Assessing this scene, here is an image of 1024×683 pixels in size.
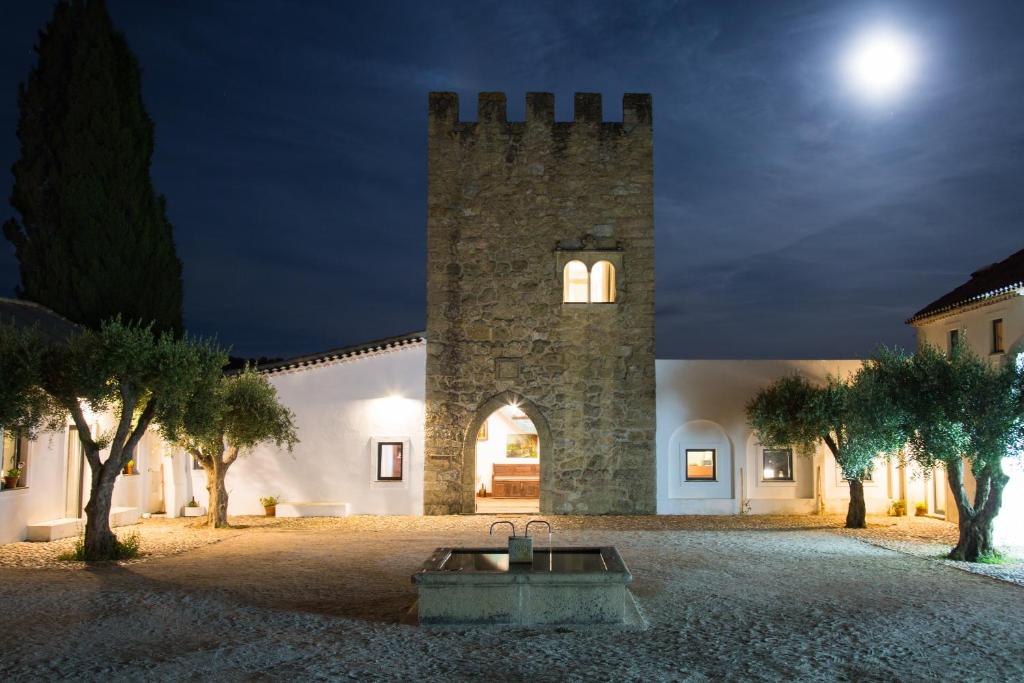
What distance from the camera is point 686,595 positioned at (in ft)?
35.9

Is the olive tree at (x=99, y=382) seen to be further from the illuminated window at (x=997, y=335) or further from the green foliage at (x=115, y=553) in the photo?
the illuminated window at (x=997, y=335)

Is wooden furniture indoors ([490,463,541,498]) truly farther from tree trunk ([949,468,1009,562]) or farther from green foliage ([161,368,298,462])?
tree trunk ([949,468,1009,562])

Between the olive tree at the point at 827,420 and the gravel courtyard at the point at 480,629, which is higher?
the olive tree at the point at 827,420

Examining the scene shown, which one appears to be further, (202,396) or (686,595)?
(202,396)

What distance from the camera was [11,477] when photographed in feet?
51.7

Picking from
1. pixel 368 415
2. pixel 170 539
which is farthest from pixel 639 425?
pixel 170 539

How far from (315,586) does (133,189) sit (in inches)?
598

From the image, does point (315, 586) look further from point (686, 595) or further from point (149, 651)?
point (686, 595)

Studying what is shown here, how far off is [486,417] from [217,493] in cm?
558

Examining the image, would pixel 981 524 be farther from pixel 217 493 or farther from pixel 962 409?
pixel 217 493

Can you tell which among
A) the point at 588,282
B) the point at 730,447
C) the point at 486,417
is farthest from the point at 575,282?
the point at 730,447

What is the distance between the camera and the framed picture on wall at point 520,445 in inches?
1040

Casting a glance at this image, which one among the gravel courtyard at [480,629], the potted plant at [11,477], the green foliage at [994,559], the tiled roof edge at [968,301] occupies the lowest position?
the gravel courtyard at [480,629]

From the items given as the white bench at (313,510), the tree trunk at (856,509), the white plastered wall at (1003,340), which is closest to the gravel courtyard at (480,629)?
the tree trunk at (856,509)
